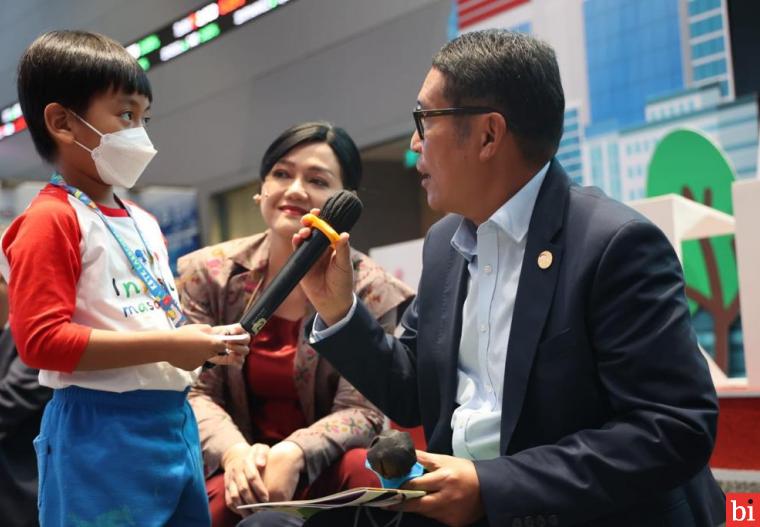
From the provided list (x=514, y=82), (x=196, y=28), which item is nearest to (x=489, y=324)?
(x=514, y=82)

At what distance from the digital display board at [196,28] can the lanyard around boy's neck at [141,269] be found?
2972 mm

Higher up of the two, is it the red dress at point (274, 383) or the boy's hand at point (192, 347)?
the boy's hand at point (192, 347)

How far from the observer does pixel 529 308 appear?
4.36 ft

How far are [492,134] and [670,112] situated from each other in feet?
6.46

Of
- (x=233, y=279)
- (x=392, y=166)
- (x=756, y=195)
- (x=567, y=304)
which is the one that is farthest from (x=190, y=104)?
(x=567, y=304)

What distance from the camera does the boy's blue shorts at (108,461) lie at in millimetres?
1437

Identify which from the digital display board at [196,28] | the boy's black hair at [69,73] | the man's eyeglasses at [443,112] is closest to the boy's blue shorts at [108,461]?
the boy's black hair at [69,73]

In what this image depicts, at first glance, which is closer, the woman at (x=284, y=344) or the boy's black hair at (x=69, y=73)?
the boy's black hair at (x=69, y=73)

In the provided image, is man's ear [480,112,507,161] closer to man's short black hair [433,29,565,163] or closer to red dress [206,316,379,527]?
man's short black hair [433,29,565,163]

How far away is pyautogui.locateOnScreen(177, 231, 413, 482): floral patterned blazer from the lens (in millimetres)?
1936

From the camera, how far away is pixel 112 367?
1405 millimetres

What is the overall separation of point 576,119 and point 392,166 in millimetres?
1158

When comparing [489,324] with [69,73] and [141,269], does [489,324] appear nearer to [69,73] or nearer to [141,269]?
[141,269]

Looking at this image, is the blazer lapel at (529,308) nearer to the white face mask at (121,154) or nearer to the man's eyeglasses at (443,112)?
the man's eyeglasses at (443,112)
